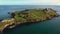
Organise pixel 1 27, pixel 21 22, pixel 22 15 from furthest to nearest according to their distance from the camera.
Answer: pixel 22 15 < pixel 21 22 < pixel 1 27

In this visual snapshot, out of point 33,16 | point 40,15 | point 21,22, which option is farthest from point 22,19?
point 40,15

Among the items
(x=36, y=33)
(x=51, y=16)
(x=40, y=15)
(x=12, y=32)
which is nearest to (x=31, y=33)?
(x=36, y=33)

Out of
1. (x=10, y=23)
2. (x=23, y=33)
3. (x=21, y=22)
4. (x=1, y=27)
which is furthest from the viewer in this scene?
(x=21, y=22)

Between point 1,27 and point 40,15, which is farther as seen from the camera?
point 40,15

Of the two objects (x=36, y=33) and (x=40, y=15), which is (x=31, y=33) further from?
(x=40, y=15)

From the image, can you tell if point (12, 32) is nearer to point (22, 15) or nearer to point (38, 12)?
point (22, 15)

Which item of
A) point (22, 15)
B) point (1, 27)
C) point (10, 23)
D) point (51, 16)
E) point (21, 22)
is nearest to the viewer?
point (1, 27)

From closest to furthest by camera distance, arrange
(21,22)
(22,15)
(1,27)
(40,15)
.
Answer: (1,27)
(21,22)
(22,15)
(40,15)

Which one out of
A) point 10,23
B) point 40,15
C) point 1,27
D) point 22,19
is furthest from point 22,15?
point 1,27

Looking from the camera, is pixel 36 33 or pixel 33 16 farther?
pixel 33 16
